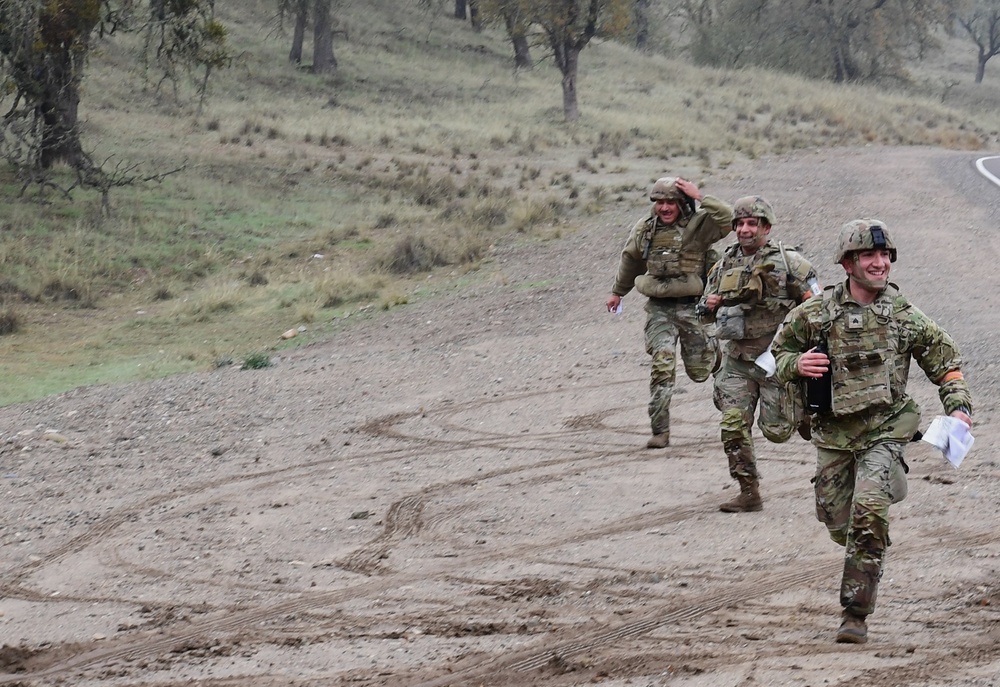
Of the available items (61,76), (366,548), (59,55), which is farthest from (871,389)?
(61,76)

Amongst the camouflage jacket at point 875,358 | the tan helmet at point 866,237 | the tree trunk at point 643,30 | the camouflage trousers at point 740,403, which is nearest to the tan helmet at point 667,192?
the camouflage trousers at point 740,403

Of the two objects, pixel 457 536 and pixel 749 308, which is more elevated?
pixel 749 308

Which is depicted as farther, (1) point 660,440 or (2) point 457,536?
(1) point 660,440

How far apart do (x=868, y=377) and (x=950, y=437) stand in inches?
20.0

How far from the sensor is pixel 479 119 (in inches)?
1425

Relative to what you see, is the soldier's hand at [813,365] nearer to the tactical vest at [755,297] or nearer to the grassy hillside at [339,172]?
the tactical vest at [755,297]

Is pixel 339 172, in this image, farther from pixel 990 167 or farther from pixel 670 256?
pixel 670 256

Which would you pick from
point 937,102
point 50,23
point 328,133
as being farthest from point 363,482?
point 937,102

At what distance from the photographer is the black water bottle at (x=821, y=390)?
16.9 feet

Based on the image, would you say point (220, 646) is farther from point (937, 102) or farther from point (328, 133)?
point (937, 102)

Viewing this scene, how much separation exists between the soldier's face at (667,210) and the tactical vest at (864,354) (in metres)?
3.25

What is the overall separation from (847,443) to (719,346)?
8.27 feet

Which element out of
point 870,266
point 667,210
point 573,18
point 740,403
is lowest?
point 740,403

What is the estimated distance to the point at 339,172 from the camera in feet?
88.2
